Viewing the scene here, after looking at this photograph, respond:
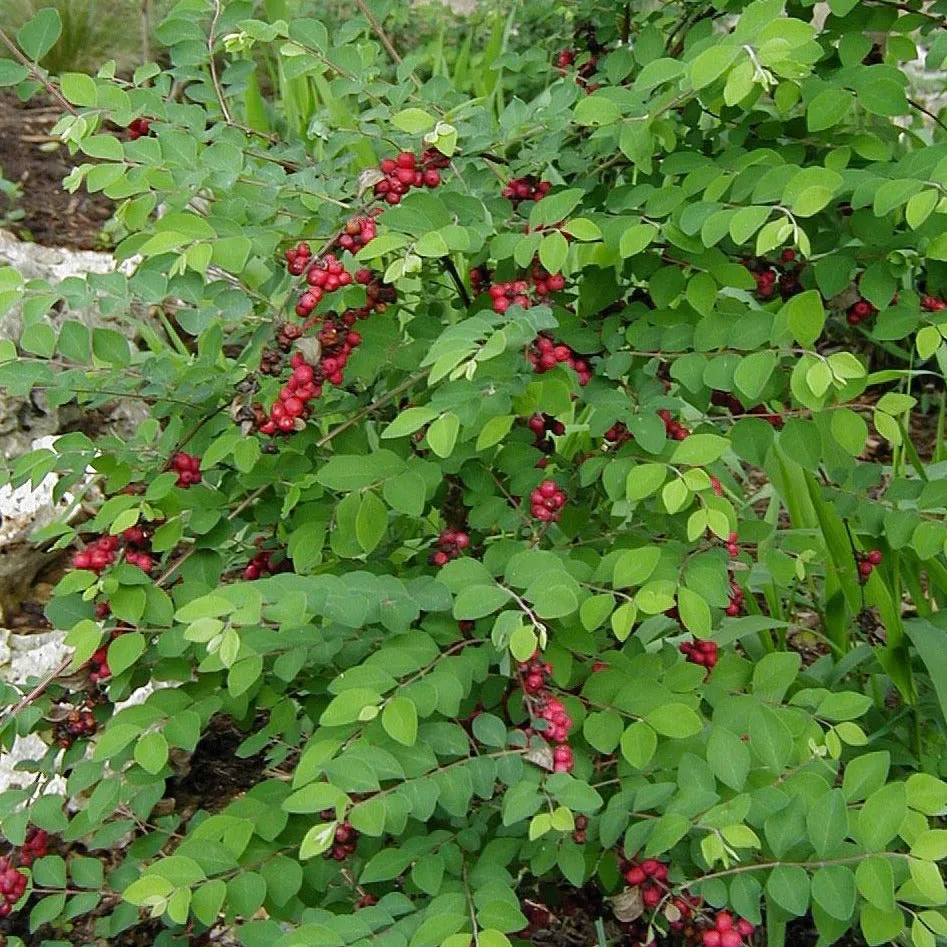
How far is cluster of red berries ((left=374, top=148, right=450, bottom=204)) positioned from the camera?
54.6 inches

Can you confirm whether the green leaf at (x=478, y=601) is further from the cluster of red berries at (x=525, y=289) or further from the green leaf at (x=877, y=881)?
the green leaf at (x=877, y=881)

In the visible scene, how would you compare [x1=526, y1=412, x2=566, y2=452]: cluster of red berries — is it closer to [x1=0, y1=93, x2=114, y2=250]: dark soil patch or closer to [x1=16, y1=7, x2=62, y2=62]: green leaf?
[x1=16, y1=7, x2=62, y2=62]: green leaf

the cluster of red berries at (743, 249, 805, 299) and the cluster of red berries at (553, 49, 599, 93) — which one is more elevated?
the cluster of red berries at (553, 49, 599, 93)

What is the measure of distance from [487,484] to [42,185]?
11.3 ft

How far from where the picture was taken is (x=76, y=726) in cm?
159

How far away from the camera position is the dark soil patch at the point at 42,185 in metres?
4.12

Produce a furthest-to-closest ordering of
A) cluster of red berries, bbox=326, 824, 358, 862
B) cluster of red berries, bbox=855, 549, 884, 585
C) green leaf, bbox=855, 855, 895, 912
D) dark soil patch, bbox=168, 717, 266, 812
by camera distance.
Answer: dark soil patch, bbox=168, 717, 266, 812 → cluster of red berries, bbox=855, 549, 884, 585 → cluster of red berries, bbox=326, 824, 358, 862 → green leaf, bbox=855, 855, 895, 912

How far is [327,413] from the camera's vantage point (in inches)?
64.3

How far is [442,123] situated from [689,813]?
79 cm

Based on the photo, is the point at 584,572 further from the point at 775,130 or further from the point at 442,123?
the point at 775,130

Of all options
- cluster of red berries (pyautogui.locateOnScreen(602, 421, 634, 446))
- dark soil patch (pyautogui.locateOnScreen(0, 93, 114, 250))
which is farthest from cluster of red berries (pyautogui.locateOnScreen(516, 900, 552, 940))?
dark soil patch (pyautogui.locateOnScreen(0, 93, 114, 250))

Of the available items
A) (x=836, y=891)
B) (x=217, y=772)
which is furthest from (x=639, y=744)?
(x=217, y=772)

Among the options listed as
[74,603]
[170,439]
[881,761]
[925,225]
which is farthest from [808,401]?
[74,603]

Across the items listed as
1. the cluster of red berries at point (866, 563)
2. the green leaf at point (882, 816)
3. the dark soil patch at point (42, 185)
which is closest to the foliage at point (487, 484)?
the green leaf at point (882, 816)
